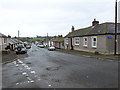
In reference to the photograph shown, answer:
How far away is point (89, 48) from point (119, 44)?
6.05 m

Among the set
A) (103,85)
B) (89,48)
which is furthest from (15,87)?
(89,48)

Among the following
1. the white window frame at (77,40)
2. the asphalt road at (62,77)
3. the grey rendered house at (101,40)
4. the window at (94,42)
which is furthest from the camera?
the white window frame at (77,40)

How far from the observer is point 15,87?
18.6ft

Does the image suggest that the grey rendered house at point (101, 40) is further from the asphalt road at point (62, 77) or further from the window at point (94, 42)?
the asphalt road at point (62, 77)

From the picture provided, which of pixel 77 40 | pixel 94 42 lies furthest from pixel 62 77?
pixel 77 40

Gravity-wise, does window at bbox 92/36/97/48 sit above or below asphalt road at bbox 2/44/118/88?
above

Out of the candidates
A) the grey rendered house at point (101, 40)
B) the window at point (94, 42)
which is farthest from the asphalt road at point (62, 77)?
the window at point (94, 42)

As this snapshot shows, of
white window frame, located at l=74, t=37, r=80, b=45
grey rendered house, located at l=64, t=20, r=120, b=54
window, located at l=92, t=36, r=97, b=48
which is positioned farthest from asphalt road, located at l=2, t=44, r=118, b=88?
white window frame, located at l=74, t=37, r=80, b=45

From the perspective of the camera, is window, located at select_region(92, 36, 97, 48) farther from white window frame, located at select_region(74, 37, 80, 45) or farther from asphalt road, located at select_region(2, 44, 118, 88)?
asphalt road, located at select_region(2, 44, 118, 88)

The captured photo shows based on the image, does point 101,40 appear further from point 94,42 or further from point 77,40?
point 77,40

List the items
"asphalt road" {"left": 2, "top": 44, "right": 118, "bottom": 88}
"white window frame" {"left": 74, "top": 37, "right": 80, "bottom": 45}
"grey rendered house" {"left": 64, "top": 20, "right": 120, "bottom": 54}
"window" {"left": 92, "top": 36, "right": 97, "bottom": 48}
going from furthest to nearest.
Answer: "white window frame" {"left": 74, "top": 37, "right": 80, "bottom": 45} < "window" {"left": 92, "top": 36, "right": 97, "bottom": 48} < "grey rendered house" {"left": 64, "top": 20, "right": 120, "bottom": 54} < "asphalt road" {"left": 2, "top": 44, "right": 118, "bottom": 88}

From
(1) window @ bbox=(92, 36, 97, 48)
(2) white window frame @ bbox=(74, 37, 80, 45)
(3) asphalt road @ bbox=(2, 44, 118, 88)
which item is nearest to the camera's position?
(3) asphalt road @ bbox=(2, 44, 118, 88)

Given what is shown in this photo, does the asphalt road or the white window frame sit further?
the white window frame

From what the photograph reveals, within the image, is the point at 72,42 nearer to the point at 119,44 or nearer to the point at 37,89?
the point at 119,44
